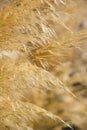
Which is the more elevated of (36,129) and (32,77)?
(32,77)

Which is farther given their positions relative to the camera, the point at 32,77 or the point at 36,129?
the point at 36,129

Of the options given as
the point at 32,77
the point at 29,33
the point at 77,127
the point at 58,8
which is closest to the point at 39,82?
the point at 32,77

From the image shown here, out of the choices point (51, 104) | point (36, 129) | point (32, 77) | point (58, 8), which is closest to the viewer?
point (32, 77)

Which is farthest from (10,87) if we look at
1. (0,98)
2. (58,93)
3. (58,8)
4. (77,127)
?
(58,93)

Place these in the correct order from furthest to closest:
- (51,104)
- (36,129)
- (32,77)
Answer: (51,104) < (36,129) < (32,77)

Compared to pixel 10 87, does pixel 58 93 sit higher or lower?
lower

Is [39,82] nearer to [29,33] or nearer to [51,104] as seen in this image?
[29,33]

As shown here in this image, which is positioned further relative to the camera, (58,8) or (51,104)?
(51,104)

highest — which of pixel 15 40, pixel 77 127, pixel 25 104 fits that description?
pixel 15 40

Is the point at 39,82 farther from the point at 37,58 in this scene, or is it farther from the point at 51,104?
the point at 51,104
